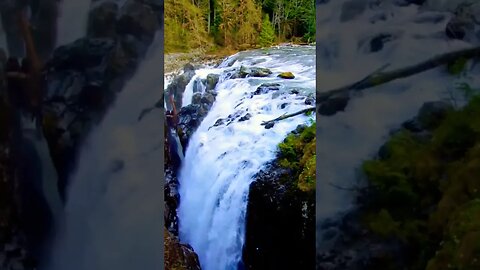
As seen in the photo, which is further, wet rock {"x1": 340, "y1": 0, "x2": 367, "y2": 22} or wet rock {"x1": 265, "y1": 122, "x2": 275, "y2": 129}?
wet rock {"x1": 265, "y1": 122, "x2": 275, "y2": 129}

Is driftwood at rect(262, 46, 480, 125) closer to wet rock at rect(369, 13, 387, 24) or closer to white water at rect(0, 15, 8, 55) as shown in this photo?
wet rock at rect(369, 13, 387, 24)

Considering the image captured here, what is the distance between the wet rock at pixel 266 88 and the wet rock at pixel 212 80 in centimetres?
31

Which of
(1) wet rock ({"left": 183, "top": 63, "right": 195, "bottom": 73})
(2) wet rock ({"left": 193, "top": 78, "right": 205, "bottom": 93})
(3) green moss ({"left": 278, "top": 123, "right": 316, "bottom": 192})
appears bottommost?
(3) green moss ({"left": 278, "top": 123, "right": 316, "bottom": 192})

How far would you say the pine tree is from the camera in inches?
149

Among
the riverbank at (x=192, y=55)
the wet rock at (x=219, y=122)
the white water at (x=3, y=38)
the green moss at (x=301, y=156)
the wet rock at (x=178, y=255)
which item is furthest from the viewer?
the wet rock at (x=219, y=122)

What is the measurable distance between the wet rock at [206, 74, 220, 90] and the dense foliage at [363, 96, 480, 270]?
76.2 inches

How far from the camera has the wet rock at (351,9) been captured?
233 centimetres

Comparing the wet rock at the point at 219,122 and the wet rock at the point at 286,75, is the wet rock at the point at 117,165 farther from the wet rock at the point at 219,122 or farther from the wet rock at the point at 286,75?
the wet rock at the point at 286,75

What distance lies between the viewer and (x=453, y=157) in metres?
2.30

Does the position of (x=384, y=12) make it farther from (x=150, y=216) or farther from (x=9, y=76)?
(x=9, y=76)

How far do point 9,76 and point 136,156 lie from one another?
1.97 feet

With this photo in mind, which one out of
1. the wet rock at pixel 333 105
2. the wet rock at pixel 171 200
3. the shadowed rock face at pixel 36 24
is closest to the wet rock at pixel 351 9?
the wet rock at pixel 333 105

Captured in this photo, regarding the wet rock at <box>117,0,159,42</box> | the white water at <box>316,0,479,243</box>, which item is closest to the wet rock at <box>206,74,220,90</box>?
the wet rock at <box>117,0,159,42</box>

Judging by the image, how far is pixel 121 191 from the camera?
7.71 ft
